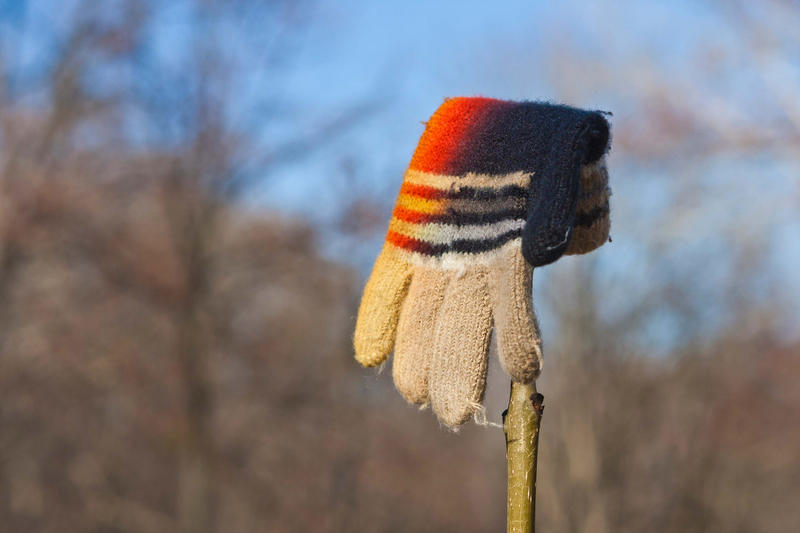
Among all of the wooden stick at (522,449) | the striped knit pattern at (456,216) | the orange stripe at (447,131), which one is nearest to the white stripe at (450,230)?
the striped knit pattern at (456,216)

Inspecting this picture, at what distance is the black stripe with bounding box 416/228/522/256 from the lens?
153 centimetres

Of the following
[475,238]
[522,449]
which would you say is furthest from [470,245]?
[522,449]

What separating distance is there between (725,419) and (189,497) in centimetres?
702

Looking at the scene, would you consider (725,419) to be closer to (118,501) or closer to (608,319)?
(608,319)

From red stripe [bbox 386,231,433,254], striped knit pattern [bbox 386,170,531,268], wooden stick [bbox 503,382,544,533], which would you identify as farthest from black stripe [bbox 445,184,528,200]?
wooden stick [bbox 503,382,544,533]

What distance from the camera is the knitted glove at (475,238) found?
4.75 ft

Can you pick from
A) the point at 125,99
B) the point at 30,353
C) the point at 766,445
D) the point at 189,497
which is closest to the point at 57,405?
the point at 30,353

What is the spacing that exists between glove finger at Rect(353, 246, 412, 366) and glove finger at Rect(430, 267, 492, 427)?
0.13m

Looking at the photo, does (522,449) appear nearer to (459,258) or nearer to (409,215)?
(459,258)

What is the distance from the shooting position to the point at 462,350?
1542 mm

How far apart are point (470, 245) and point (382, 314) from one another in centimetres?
25

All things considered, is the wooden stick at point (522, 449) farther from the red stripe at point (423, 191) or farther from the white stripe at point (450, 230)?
the red stripe at point (423, 191)

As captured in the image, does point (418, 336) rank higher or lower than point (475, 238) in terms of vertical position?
lower

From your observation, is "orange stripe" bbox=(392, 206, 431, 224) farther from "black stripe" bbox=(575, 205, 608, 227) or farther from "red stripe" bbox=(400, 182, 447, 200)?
"black stripe" bbox=(575, 205, 608, 227)
